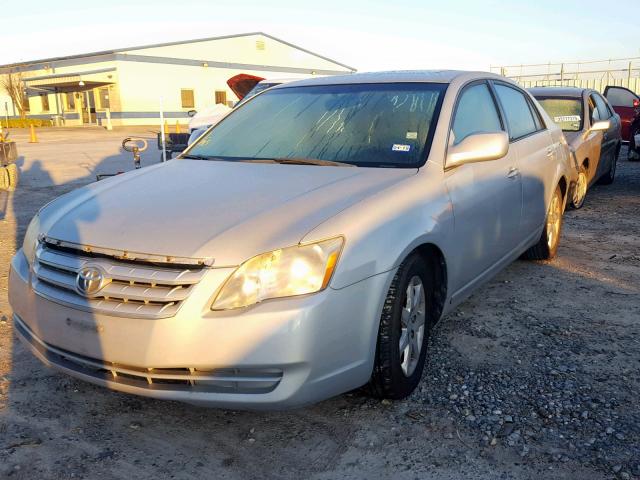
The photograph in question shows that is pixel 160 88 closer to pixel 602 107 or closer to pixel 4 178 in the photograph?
pixel 4 178

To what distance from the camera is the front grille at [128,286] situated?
230 centimetres

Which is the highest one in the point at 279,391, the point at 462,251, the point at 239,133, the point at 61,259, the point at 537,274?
the point at 239,133

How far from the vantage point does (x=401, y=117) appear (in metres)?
3.54

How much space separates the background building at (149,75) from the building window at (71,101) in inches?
2.9

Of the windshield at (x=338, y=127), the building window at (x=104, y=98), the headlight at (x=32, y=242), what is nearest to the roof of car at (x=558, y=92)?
the windshield at (x=338, y=127)

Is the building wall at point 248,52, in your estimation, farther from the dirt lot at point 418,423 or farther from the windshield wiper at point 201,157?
the dirt lot at point 418,423

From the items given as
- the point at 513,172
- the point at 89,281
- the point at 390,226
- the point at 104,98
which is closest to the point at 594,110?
the point at 513,172

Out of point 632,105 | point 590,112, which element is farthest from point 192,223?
point 632,105

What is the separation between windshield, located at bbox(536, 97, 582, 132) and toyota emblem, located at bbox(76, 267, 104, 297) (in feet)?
22.3

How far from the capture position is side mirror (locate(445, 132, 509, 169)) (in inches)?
129

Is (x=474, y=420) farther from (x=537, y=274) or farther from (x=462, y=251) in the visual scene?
(x=537, y=274)

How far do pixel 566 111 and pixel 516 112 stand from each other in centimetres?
381

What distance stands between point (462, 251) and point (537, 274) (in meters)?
1.97

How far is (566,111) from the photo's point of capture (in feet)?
26.2
